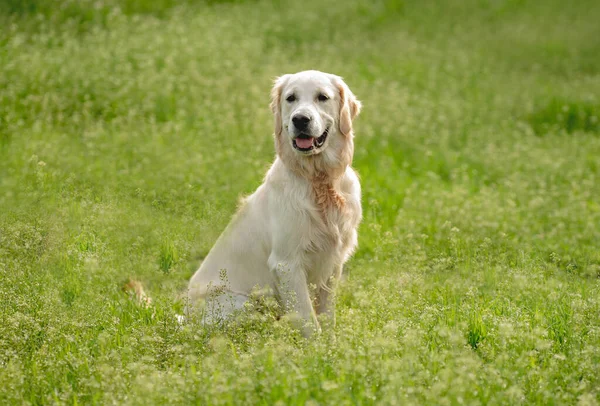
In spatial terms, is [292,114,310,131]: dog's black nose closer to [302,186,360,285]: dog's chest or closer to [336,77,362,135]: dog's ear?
[336,77,362,135]: dog's ear

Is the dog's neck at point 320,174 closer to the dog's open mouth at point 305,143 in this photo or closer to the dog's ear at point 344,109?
the dog's open mouth at point 305,143

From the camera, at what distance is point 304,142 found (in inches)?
185

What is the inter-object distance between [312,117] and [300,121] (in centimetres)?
8

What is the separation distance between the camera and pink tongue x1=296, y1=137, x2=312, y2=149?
15.3 feet

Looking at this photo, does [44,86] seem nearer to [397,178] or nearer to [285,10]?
[397,178]

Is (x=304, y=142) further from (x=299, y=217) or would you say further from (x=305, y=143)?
(x=299, y=217)

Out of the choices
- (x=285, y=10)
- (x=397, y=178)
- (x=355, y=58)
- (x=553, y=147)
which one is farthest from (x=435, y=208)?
(x=285, y=10)

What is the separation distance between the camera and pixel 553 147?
30.8 feet

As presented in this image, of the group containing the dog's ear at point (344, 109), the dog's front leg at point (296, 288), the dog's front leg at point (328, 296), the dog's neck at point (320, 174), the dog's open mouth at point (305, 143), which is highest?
the dog's ear at point (344, 109)

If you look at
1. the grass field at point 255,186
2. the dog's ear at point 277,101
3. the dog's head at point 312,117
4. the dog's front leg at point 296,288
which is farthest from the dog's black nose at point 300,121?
the grass field at point 255,186

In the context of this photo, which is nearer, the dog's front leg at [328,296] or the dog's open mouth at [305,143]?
the dog's open mouth at [305,143]

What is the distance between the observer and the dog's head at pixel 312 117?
15.3ft

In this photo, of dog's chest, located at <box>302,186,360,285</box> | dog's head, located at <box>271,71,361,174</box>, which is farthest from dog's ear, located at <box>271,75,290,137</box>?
dog's chest, located at <box>302,186,360,285</box>

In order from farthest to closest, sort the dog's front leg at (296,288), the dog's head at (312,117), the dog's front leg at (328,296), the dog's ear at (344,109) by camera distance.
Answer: the dog's ear at (344,109), the dog's front leg at (328,296), the dog's head at (312,117), the dog's front leg at (296,288)
